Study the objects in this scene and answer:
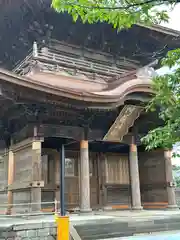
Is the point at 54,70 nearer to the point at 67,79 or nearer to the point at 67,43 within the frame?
the point at 67,79

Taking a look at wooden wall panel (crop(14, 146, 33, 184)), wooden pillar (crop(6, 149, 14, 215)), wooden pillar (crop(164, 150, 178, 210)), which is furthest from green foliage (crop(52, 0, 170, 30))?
wooden pillar (crop(164, 150, 178, 210))

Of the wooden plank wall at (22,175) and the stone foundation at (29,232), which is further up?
the wooden plank wall at (22,175)

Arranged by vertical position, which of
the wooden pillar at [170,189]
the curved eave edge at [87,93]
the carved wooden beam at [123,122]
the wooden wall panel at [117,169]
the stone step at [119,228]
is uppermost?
the curved eave edge at [87,93]

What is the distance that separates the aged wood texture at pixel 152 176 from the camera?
506 inches

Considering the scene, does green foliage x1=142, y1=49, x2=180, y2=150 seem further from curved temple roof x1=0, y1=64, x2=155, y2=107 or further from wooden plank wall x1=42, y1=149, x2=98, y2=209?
wooden plank wall x1=42, y1=149, x2=98, y2=209

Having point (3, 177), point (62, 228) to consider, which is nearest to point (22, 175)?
point (3, 177)

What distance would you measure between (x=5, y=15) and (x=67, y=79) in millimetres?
3600

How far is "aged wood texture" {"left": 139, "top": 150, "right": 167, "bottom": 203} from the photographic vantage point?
12852 mm

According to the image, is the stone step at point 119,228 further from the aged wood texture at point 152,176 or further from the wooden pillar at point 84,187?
the aged wood texture at point 152,176

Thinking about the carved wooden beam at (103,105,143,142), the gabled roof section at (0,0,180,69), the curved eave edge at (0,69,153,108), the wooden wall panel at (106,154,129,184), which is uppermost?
the gabled roof section at (0,0,180,69)

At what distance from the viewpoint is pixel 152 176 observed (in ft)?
43.5

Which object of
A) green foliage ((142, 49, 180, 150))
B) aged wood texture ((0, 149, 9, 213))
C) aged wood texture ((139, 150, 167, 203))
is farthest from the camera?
aged wood texture ((139, 150, 167, 203))

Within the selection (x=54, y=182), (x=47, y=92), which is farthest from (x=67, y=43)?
(x=54, y=182)

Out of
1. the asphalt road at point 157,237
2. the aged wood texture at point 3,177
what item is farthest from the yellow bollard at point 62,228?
the aged wood texture at point 3,177
